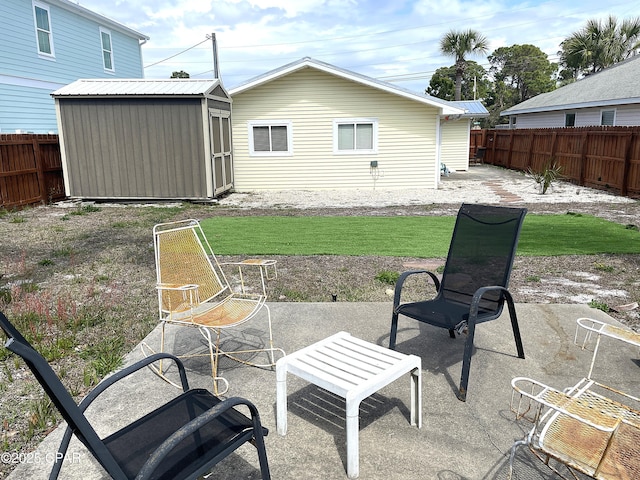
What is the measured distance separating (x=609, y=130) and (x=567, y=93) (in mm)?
10691

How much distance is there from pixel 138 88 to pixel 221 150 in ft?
8.80

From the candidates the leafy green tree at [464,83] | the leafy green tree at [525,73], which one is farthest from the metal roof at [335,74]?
the leafy green tree at [525,73]

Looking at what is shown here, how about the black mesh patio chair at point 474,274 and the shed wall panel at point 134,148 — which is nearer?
the black mesh patio chair at point 474,274

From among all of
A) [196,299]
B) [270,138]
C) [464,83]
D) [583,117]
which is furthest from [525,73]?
[196,299]


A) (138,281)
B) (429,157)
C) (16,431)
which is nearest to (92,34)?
(429,157)

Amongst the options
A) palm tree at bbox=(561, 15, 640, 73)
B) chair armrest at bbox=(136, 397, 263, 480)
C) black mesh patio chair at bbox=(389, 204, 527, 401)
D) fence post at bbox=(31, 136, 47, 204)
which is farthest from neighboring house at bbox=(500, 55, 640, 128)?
chair armrest at bbox=(136, 397, 263, 480)

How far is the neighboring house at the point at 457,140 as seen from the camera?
21.2m

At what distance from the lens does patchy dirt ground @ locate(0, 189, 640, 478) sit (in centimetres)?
362

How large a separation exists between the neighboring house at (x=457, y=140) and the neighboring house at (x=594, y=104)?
4.08 metres

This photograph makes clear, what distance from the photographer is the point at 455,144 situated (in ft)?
71.7

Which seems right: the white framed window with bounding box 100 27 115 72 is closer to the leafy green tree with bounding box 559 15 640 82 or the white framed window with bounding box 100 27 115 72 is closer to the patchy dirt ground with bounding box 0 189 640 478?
the patchy dirt ground with bounding box 0 189 640 478

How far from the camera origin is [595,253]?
7270mm

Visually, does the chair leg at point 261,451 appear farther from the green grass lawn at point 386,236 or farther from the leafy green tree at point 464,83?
the leafy green tree at point 464,83

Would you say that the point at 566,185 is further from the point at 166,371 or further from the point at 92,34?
the point at 92,34
